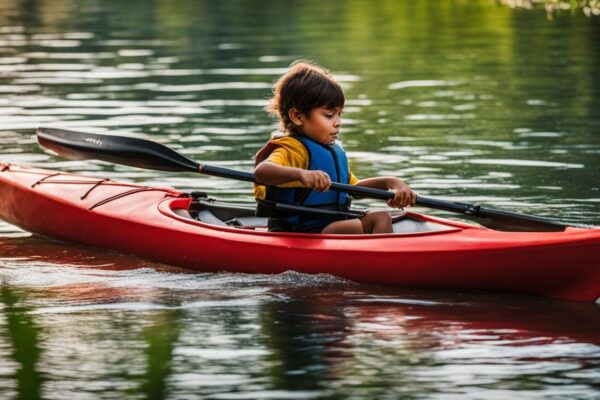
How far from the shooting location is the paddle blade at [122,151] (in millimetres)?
7125

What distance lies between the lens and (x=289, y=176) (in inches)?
241

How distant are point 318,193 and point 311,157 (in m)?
0.18

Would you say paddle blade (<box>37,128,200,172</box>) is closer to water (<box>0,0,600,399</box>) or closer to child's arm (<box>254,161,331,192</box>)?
water (<box>0,0,600,399</box>)

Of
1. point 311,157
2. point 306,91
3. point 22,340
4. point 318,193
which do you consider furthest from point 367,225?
point 22,340

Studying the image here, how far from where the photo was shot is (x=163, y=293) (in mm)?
6352

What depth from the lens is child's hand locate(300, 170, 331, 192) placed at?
6.07 meters

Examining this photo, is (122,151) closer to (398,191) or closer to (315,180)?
(315,180)

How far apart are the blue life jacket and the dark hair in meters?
0.16

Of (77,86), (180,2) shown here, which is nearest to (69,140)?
(77,86)

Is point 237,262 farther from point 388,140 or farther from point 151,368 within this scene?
point 388,140

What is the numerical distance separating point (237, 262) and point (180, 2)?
2619 cm

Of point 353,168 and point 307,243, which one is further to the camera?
point 353,168

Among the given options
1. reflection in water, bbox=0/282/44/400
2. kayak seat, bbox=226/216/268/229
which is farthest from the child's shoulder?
reflection in water, bbox=0/282/44/400

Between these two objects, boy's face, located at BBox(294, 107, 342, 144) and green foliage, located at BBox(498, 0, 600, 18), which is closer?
boy's face, located at BBox(294, 107, 342, 144)
